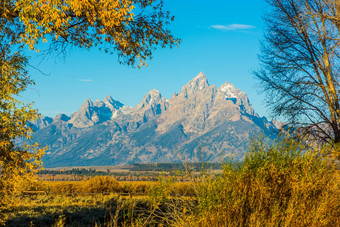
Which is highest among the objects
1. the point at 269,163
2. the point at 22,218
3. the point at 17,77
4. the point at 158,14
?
the point at 158,14

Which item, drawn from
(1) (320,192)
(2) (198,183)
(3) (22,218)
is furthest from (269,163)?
(3) (22,218)

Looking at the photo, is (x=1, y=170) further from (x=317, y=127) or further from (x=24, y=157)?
(x=317, y=127)

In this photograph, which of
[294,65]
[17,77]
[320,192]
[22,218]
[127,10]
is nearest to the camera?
[320,192]

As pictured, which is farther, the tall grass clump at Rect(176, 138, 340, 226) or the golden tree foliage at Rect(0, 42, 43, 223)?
the golden tree foliage at Rect(0, 42, 43, 223)

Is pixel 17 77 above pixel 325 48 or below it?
below

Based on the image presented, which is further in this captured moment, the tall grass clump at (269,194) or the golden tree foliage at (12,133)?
the golden tree foliage at (12,133)

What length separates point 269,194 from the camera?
5.50 m

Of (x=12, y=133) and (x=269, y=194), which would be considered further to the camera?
(x=12, y=133)

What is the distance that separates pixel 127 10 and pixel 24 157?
5132 millimetres

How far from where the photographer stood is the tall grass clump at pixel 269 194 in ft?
16.7

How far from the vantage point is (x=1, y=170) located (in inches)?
338

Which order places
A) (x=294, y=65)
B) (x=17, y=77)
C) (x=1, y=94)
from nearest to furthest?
(x=1, y=94) → (x=17, y=77) → (x=294, y=65)

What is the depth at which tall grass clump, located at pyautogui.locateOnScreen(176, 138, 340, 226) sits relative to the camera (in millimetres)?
5090

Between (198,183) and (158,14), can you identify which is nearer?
(198,183)
